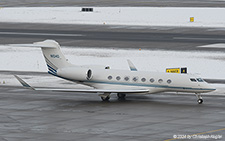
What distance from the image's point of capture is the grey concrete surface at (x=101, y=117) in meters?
32.8

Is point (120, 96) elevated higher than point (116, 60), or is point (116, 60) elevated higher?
point (116, 60)

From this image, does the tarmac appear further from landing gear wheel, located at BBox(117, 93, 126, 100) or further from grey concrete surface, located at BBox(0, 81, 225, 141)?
landing gear wheel, located at BBox(117, 93, 126, 100)

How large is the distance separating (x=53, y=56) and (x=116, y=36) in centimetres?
3461

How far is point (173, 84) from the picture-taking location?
41.6m

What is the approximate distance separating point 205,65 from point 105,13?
172 ft

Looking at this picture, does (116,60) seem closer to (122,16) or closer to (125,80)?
(125,80)

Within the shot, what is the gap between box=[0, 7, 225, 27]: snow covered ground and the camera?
95188mm

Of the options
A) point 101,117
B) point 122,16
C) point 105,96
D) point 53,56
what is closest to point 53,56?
point 53,56

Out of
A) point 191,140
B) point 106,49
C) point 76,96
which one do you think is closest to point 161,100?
point 76,96

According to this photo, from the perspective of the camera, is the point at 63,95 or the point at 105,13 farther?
the point at 105,13

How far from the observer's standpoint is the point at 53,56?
45.1 meters

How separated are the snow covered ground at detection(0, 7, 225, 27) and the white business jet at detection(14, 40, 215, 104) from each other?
49.5 metres

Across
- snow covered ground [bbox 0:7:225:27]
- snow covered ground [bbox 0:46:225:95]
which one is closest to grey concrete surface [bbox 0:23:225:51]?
snow covered ground [bbox 0:46:225:95]

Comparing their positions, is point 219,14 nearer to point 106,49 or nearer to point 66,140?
point 106,49
